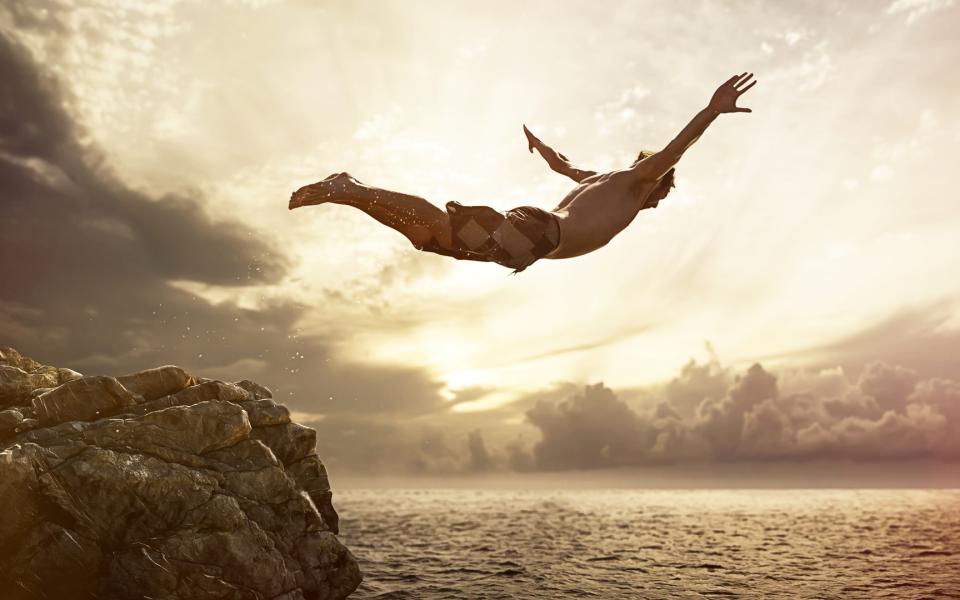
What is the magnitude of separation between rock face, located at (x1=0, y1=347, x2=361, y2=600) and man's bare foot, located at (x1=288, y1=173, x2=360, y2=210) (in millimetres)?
7933

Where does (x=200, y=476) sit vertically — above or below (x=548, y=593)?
above

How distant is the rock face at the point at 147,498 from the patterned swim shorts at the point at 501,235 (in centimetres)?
827

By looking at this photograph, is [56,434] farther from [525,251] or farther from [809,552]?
[809,552]

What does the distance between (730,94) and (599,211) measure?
196 centimetres

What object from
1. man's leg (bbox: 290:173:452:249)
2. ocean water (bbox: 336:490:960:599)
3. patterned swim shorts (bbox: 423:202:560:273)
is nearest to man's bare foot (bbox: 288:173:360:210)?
man's leg (bbox: 290:173:452:249)

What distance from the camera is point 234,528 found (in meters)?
11.6

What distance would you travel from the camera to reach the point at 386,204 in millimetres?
6477

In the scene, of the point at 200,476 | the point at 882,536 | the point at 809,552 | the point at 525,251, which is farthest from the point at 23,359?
the point at 882,536

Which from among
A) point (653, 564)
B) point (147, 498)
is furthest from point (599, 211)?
point (653, 564)

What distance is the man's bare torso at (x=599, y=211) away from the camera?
7.17 metres

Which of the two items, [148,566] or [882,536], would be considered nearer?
[148,566]

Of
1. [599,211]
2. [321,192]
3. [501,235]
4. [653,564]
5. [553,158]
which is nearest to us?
[321,192]

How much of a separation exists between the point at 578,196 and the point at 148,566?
32.5 feet

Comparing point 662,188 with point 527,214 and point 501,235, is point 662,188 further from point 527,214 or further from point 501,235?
point 501,235
